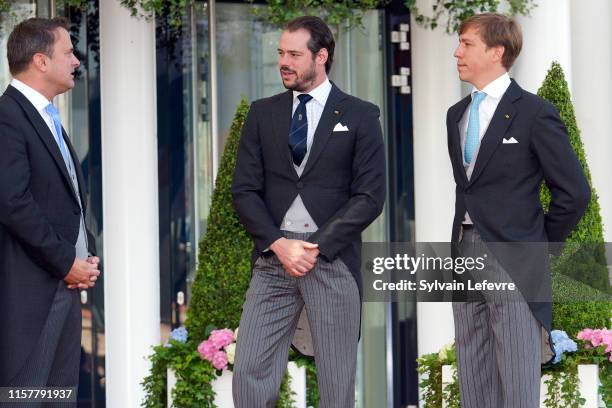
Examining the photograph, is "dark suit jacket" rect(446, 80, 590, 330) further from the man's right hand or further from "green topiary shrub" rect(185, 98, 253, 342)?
"green topiary shrub" rect(185, 98, 253, 342)

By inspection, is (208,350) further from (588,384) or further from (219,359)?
(588,384)

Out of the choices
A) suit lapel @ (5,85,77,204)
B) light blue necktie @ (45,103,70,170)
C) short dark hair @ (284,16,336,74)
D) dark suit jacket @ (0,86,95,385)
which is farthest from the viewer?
short dark hair @ (284,16,336,74)

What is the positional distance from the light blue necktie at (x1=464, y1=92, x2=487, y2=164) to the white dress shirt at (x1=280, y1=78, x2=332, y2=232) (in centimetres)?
56

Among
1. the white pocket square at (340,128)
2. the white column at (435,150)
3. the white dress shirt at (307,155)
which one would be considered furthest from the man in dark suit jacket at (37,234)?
the white column at (435,150)

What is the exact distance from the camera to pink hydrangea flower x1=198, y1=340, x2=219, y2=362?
18.3 feet

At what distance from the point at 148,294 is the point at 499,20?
8.89ft

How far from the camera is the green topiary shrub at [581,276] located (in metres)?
5.62

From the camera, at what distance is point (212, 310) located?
5.80 m

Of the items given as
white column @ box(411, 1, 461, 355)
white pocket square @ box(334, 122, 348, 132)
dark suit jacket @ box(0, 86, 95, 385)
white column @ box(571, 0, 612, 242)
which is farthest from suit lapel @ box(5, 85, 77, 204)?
white column @ box(571, 0, 612, 242)

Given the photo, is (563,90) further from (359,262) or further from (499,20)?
(359,262)

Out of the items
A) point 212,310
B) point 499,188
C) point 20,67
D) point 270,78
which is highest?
point 270,78

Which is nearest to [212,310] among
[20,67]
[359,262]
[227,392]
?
[227,392]

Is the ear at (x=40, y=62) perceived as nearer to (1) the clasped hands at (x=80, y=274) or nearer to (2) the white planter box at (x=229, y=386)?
(1) the clasped hands at (x=80, y=274)

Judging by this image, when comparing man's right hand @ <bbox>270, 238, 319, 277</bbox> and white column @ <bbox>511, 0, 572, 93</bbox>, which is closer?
man's right hand @ <bbox>270, 238, 319, 277</bbox>
